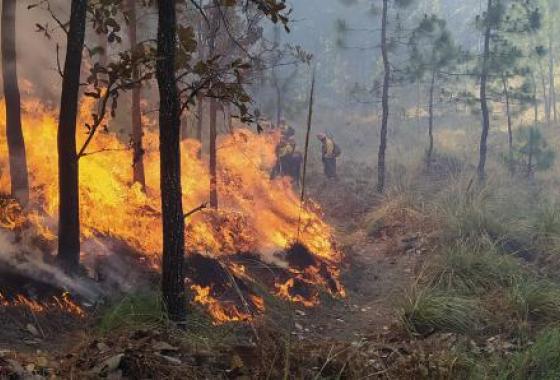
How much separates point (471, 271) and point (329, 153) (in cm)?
1199

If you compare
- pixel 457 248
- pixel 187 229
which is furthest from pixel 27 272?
pixel 457 248

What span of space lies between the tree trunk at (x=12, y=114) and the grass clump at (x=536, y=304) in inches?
298

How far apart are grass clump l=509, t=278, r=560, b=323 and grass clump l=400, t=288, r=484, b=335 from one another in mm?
498

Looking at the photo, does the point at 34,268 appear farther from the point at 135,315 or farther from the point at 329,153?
the point at 329,153

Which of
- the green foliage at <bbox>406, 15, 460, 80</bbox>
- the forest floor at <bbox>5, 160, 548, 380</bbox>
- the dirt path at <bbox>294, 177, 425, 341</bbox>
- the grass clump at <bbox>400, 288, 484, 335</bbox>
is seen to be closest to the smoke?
the forest floor at <bbox>5, 160, 548, 380</bbox>

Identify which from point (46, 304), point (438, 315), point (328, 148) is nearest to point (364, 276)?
point (438, 315)

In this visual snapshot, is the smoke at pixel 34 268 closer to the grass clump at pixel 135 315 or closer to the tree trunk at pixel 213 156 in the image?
the grass clump at pixel 135 315

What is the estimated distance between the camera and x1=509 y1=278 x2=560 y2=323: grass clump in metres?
6.77

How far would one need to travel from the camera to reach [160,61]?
4.52 m

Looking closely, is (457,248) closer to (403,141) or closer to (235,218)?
(235,218)

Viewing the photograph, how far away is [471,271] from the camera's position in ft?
28.5

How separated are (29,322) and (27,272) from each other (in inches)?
36.2

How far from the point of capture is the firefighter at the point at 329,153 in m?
19.9

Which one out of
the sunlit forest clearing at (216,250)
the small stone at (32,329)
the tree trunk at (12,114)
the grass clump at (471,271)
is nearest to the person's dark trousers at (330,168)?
the sunlit forest clearing at (216,250)
